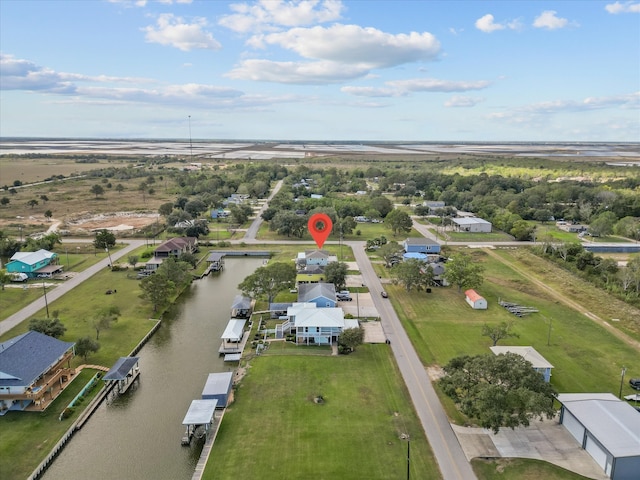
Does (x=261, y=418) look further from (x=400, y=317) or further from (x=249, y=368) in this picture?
(x=400, y=317)

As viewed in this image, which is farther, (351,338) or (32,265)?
(32,265)

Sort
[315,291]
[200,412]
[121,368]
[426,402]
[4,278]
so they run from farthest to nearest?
[4,278], [315,291], [121,368], [426,402], [200,412]

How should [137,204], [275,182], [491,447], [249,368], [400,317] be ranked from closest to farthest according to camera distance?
[491,447], [249,368], [400,317], [137,204], [275,182]

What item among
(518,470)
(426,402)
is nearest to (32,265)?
(426,402)

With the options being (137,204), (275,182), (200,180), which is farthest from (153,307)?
(275,182)

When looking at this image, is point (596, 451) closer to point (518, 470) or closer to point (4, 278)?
point (518, 470)

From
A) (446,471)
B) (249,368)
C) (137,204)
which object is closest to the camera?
(446,471)

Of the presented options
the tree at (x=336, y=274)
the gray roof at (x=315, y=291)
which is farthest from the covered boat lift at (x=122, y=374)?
the tree at (x=336, y=274)
